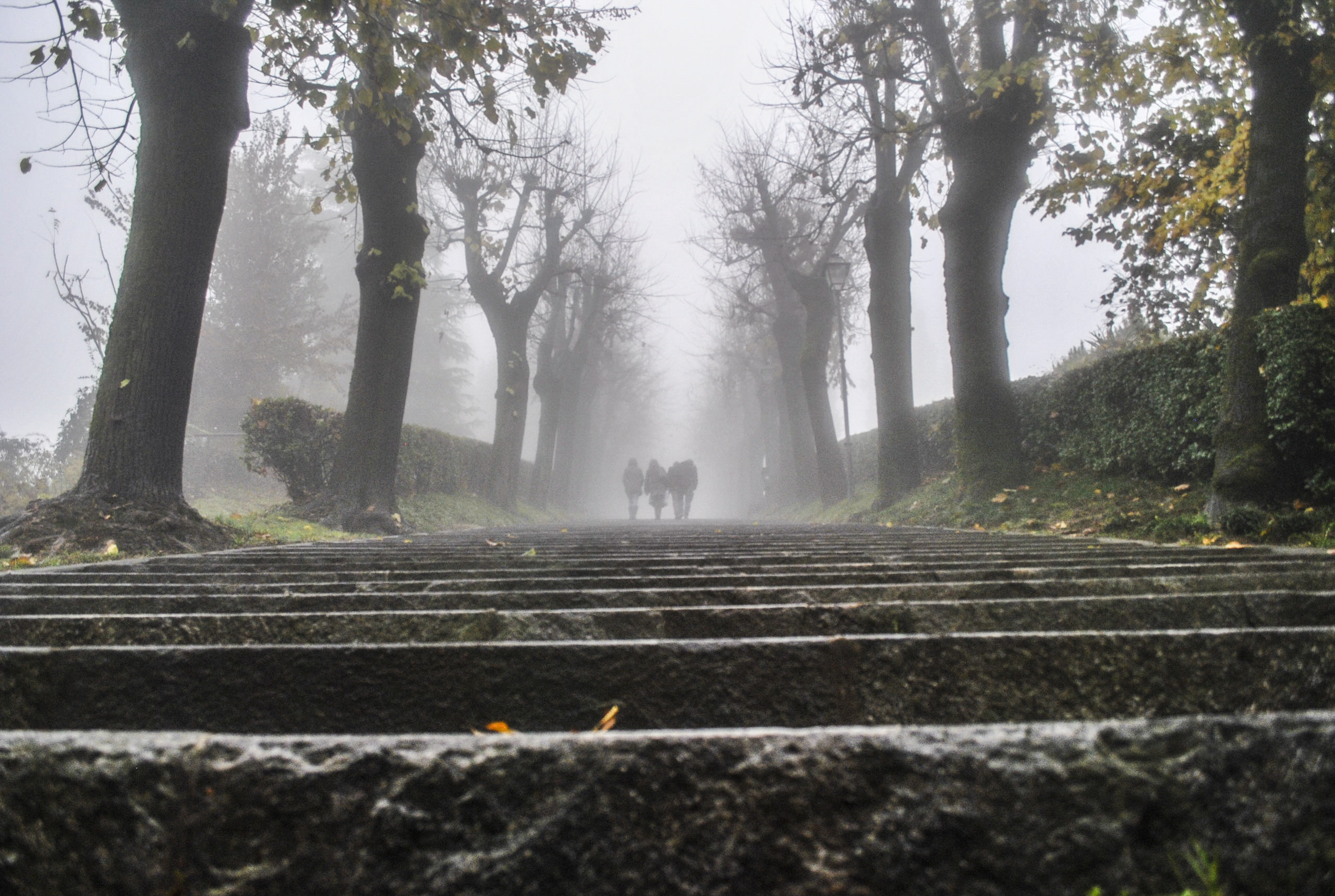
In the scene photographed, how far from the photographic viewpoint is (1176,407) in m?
7.88

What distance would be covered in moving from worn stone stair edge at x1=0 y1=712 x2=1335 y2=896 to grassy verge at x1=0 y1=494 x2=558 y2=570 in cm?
430

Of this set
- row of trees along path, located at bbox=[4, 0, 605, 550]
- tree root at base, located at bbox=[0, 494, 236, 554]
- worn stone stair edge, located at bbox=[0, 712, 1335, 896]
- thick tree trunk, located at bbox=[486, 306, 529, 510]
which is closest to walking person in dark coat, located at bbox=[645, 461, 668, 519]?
thick tree trunk, located at bbox=[486, 306, 529, 510]

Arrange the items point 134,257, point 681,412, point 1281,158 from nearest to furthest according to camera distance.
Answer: point 1281,158 < point 134,257 < point 681,412

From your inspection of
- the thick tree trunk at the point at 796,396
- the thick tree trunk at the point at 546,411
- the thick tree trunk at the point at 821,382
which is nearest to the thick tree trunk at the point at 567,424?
the thick tree trunk at the point at 546,411

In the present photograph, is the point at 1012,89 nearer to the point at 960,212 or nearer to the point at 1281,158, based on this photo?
the point at 960,212

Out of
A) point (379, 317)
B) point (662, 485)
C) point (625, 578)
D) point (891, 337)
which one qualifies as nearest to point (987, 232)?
point (891, 337)

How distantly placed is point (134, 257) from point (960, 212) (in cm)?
933

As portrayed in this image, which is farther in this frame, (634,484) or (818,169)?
(634,484)

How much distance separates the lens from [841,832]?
101cm

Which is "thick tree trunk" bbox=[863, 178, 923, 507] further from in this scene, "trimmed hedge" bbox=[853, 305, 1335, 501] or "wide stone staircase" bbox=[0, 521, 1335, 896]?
"wide stone staircase" bbox=[0, 521, 1335, 896]

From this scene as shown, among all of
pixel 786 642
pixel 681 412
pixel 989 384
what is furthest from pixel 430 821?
pixel 681 412

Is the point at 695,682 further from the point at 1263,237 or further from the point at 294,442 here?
the point at 294,442

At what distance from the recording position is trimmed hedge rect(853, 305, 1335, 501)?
5.65 meters

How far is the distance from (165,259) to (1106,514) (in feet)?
28.7
